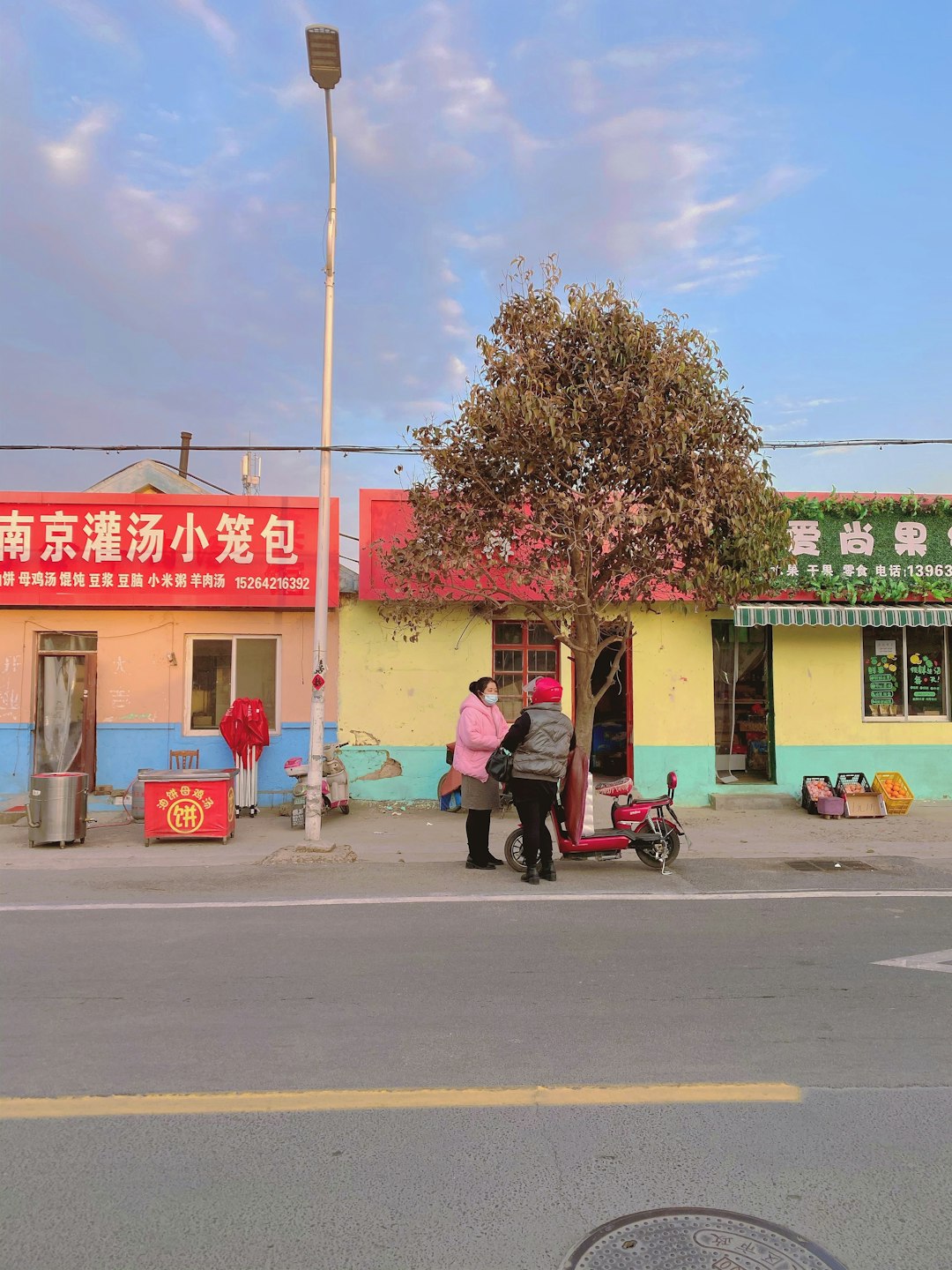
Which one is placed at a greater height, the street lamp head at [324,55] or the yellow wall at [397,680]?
the street lamp head at [324,55]

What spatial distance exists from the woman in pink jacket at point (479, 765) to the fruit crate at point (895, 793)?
6.48m

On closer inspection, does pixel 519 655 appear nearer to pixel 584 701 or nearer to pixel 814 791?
pixel 584 701

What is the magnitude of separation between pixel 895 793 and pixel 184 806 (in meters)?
9.49

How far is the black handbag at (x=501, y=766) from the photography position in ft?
27.0

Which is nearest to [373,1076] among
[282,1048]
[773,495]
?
[282,1048]

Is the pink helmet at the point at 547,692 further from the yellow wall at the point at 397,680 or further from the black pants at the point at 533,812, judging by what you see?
the yellow wall at the point at 397,680

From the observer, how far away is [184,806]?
10492mm

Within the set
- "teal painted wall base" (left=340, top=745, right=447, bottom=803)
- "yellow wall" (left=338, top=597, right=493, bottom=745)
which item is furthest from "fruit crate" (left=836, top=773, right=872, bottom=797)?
"teal painted wall base" (left=340, top=745, right=447, bottom=803)

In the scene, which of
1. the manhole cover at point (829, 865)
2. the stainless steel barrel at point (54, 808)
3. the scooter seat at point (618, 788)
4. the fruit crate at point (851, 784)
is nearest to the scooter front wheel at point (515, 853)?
the scooter seat at point (618, 788)

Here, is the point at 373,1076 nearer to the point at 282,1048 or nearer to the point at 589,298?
the point at 282,1048

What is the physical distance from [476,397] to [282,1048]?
7091 mm

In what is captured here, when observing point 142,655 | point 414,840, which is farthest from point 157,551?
point 414,840

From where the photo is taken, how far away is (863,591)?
43.6ft

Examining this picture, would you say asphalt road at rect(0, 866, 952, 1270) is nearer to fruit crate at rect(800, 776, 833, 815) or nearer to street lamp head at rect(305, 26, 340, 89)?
fruit crate at rect(800, 776, 833, 815)
